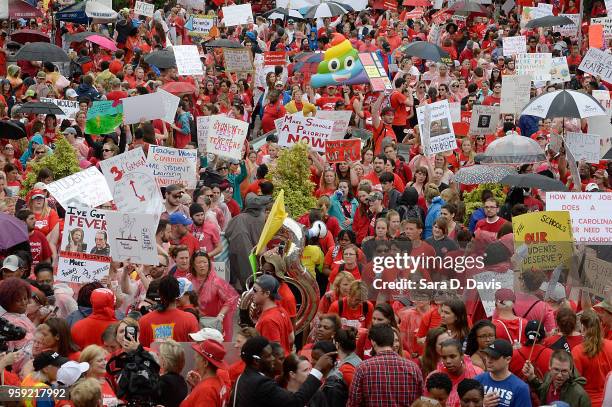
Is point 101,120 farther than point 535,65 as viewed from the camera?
No

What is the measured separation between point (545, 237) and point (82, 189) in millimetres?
5171

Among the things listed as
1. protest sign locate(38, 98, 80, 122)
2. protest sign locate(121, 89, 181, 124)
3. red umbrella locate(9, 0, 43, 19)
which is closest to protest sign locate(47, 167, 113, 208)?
protest sign locate(121, 89, 181, 124)

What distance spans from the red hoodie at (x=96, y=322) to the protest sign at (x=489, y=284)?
2899 mm

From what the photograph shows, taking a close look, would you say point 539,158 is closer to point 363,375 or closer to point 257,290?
point 257,290

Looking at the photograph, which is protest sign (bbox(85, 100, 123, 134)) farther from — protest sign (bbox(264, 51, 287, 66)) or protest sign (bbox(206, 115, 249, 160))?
protest sign (bbox(264, 51, 287, 66))

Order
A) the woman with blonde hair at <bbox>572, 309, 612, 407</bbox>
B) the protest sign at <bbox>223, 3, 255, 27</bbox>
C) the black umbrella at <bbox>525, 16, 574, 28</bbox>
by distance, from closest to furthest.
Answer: the woman with blonde hair at <bbox>572, 309, 612, 407</bbox>, the black umbrella at <bbox>525, 16, 574, 28</bbox>, the protest sign at <bbox>223, 3, 255, 27</bbox>

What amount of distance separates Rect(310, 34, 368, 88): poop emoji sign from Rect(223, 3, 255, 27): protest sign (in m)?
9.18

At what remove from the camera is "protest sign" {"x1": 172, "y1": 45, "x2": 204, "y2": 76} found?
2450 cm

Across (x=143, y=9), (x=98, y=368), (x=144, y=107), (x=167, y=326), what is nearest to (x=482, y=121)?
(x=144, y=107)

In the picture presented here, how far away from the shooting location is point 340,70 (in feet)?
75.3

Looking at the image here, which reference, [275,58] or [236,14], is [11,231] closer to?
[275,58]

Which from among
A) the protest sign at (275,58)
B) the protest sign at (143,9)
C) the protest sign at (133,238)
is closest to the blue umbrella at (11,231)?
the protest sign at (133,238)

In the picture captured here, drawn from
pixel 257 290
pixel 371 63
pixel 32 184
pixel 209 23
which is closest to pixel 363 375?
pixel 257 290

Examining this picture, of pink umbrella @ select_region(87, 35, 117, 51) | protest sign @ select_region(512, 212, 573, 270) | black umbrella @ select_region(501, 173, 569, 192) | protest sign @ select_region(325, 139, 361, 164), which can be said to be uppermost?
protest sign @ select_region(512, 212, 573, 270)
